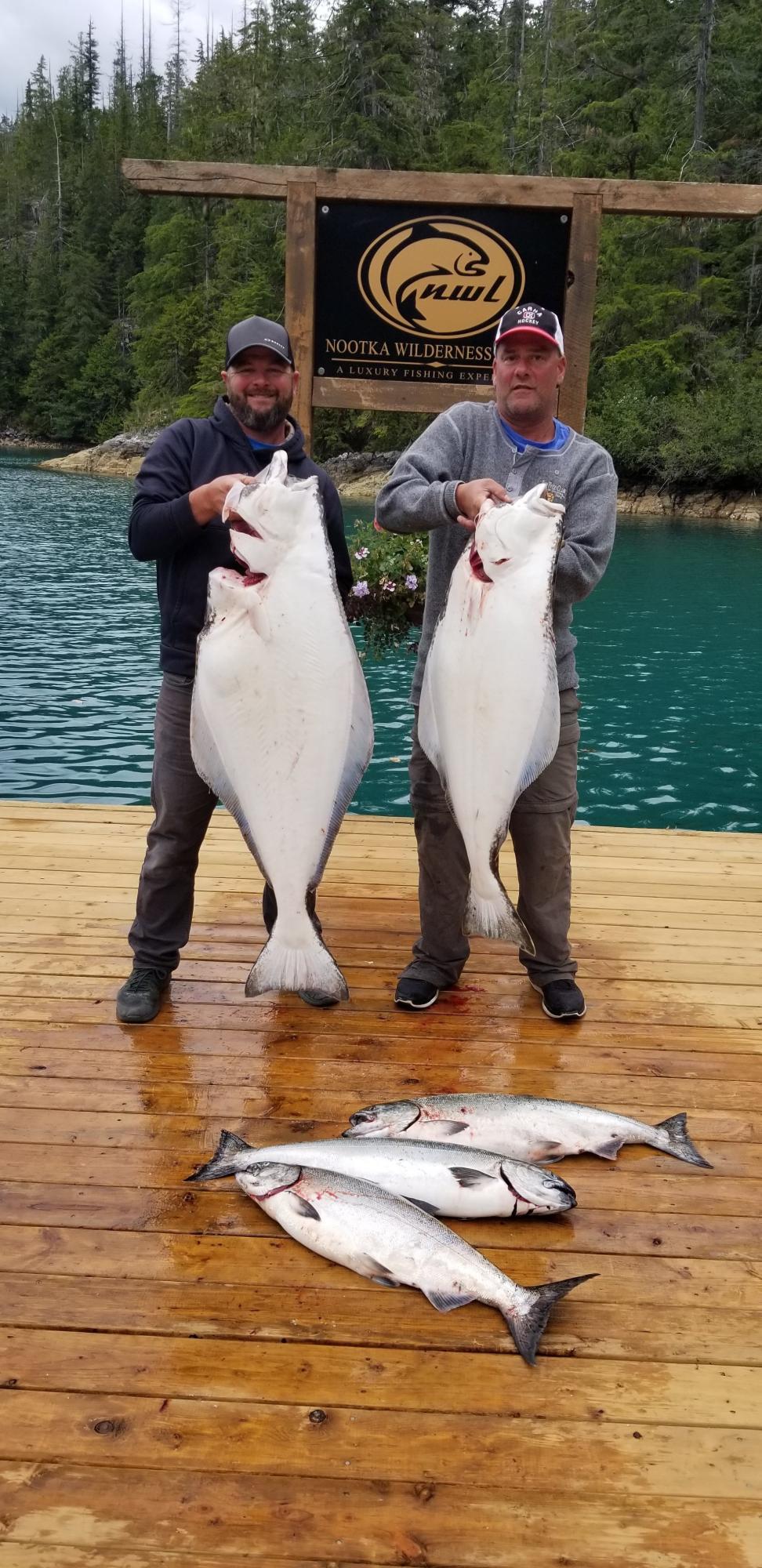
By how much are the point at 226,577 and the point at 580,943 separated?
6.90ft

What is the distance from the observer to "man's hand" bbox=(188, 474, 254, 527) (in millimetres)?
2749

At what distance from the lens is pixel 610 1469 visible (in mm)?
1828

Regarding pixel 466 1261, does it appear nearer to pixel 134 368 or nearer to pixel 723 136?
pixel 723 136

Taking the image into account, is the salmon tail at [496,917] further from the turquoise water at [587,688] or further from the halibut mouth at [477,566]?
the turquoise water at [587,688]

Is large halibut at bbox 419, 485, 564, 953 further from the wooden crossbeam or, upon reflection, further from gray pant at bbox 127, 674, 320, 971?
the wooden crossbeam

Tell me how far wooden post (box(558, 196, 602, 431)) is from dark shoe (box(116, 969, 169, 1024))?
3034 mm

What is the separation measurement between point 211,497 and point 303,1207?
174 cm

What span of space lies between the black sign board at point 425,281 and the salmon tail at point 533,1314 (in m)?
4.12

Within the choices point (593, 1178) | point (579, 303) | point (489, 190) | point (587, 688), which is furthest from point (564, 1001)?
point (587, 688)

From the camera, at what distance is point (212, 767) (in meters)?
2.94

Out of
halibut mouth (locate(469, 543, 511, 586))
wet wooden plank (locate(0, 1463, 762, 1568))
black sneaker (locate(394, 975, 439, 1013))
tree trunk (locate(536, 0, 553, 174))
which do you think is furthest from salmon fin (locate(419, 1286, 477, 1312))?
tree trunk (locate(536, 0, 553, 174))

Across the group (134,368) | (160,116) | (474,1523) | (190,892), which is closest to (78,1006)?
(190,892)

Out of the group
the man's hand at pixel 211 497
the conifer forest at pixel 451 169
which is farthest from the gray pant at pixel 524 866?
the conifer forest at pixel 451 169

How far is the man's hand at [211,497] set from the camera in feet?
9.02
